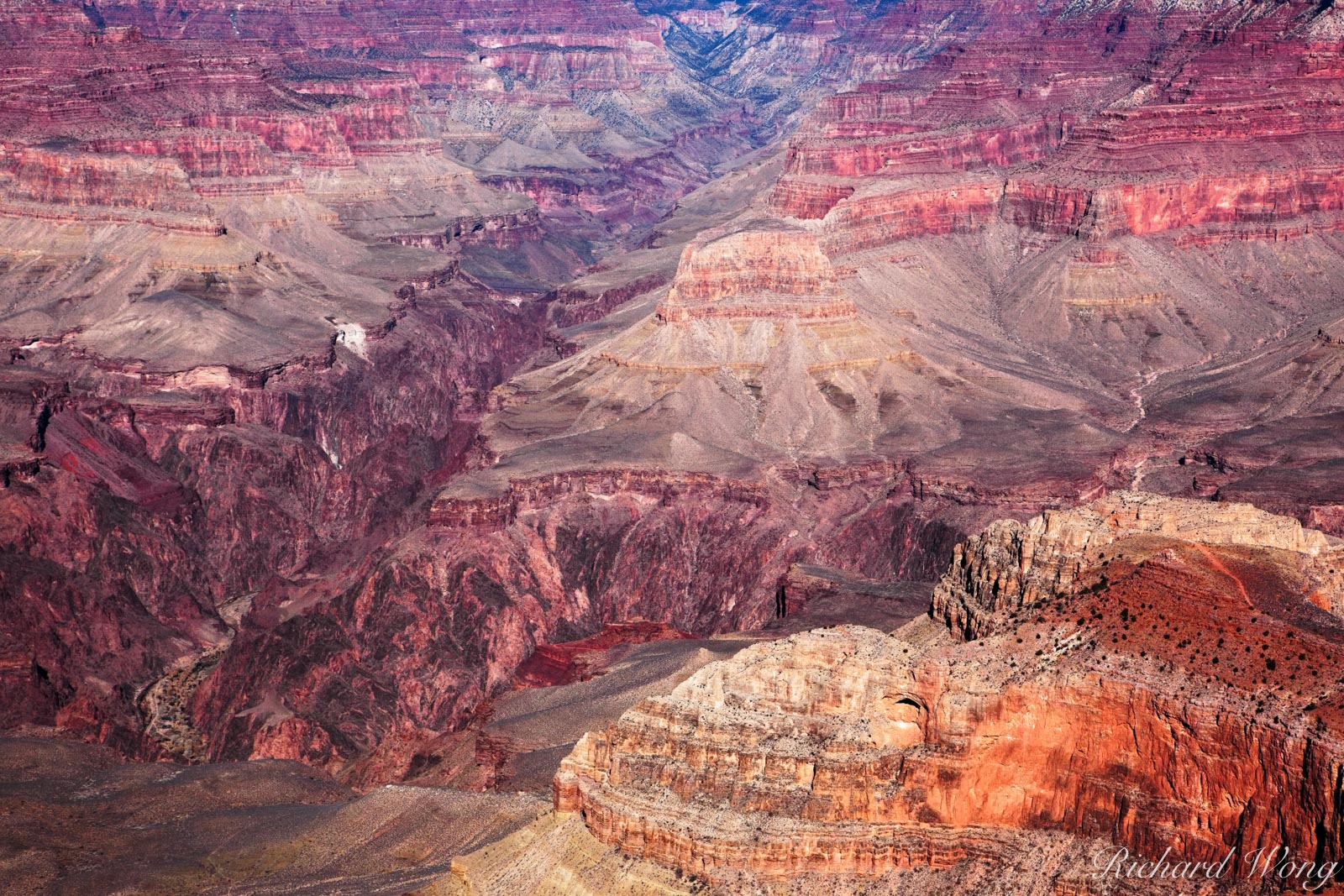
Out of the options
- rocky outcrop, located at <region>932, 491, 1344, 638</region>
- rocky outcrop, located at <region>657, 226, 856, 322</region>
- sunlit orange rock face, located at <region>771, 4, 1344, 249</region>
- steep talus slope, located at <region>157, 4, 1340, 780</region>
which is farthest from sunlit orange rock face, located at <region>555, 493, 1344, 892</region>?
sunlit orange rock face, located at <region>771, 4, 1344, 249</region>

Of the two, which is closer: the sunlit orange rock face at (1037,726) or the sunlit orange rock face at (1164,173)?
the sunlit orange rock face at (1037,726)

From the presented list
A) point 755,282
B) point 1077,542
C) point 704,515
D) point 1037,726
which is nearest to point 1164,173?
point 755,282

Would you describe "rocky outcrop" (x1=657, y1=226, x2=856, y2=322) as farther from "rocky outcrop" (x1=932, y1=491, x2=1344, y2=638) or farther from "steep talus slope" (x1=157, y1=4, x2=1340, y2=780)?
"rocky outcrop" (x1=932, y1=491, x2=1344, y2=638)

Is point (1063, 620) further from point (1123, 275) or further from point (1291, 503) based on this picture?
point (1123, 275)

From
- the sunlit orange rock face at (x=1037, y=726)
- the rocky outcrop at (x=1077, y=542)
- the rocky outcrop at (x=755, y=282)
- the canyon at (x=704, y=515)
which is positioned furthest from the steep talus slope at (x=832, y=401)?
the rocky outcrop at (x=1077, y=542)

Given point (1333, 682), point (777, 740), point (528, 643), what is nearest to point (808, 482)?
point (528, 643)

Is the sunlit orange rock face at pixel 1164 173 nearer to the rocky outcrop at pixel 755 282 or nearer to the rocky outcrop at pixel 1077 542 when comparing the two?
the rocky outcrop at pixel 755 282
